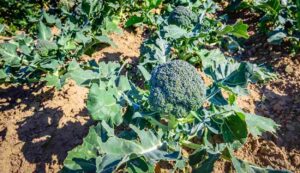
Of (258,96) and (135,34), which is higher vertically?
(135,34)

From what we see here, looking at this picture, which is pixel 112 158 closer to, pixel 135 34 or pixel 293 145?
pixel 293 145

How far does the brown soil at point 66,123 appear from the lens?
258 centimetres

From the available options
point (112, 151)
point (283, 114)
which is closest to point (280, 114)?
point (283, 114)

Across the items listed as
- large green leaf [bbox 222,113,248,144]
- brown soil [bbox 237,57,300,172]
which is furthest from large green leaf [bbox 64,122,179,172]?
brown soil [bbox 237,57,300,172]

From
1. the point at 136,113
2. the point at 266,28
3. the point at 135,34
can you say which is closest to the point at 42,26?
the point at 135,34

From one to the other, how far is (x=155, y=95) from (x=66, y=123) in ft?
4.08

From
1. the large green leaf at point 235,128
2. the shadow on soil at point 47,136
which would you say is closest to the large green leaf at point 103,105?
the large green leaf at point 235,128

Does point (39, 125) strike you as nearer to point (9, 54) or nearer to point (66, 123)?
point (66, 123)

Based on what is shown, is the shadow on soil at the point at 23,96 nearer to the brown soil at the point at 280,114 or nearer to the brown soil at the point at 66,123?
the brown soil at the point at 66,123

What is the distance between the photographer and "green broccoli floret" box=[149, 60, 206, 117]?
81.6 inches

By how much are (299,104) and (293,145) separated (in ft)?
1.65

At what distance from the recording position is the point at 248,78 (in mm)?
2152

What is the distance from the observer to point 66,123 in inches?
118

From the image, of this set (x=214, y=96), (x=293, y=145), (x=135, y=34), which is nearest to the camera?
(x=214, y=96)
